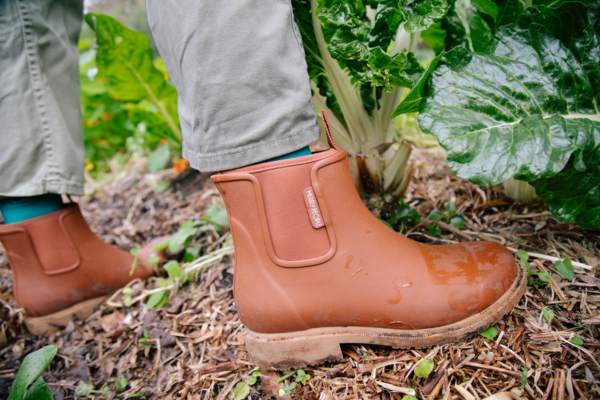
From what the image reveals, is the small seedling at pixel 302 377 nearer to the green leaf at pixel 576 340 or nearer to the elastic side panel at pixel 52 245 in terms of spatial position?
the green leaf at pixel 576 340

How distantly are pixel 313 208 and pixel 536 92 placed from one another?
0.66 meters

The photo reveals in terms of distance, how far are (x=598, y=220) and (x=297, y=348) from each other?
88 cm

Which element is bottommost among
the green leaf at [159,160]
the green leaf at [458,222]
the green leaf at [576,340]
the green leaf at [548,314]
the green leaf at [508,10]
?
the green leaf at [159,160]

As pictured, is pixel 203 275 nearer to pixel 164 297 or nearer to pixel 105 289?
pixel 164 297

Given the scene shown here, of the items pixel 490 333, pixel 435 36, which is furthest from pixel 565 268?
pixel 435 36

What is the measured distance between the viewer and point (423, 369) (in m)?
0.83

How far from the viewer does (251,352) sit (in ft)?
3.03

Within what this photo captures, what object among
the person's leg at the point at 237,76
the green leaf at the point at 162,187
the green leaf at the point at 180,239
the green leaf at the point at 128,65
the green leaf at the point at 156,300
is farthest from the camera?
the green leaf at the point at 162,187

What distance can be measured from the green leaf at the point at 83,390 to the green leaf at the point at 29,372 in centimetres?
26

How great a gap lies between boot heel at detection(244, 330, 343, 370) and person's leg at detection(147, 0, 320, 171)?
0.49m

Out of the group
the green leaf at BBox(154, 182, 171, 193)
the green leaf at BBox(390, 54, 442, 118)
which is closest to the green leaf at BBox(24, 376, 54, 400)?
→ the green leaf at BBox(390, 54, 442, 118)

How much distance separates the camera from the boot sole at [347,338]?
87 centimetres

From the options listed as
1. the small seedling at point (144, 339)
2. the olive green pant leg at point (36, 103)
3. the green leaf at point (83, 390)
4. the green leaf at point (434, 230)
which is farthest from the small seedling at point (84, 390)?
the green leaf at point (434, 230)

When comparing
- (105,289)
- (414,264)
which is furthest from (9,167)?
(414,264)
